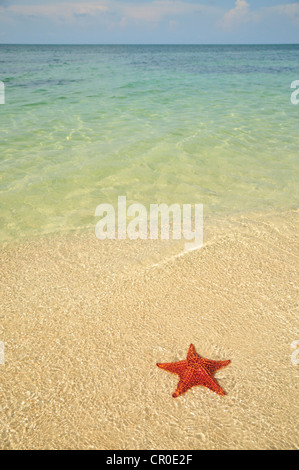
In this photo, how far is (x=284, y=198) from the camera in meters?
5.59

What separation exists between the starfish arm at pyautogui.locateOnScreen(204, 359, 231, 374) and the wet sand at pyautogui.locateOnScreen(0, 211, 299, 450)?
0.28 ft

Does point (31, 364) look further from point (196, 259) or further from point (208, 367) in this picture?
point (196, 259)

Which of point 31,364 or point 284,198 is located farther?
point 284,198

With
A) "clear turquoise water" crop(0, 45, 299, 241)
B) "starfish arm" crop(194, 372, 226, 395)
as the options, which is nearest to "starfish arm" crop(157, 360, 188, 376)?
"starfish arm" crop(194, 372, 226, 395)

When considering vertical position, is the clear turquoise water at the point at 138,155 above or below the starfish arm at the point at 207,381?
above

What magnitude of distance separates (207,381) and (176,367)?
0.26 m

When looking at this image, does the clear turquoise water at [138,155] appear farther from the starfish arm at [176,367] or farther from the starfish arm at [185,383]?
the starfish arm at [185,383]

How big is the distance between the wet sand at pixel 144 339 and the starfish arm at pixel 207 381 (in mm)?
120

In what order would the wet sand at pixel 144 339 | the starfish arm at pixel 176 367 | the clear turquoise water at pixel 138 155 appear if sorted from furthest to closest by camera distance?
the clear turquoise water at pixel 138 155, the starfish arm at pixel 176 367, the wet sand at pixel 144 339

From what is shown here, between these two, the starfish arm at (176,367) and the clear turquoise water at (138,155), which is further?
the clear turquoise water at (138,155)

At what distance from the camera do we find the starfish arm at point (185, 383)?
238 cm

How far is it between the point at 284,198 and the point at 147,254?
2.86 meters

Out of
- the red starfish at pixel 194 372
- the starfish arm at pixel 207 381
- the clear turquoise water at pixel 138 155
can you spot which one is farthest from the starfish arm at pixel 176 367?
the clear turquoise water at pixel 138 155
